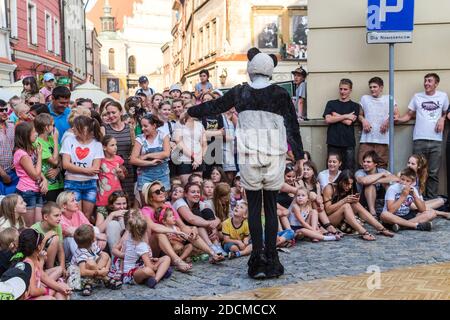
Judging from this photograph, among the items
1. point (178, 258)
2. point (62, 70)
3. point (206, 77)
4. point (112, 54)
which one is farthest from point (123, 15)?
point (178, 258)

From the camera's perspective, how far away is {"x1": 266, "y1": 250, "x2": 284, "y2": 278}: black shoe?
18.6 feet

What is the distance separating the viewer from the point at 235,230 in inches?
267

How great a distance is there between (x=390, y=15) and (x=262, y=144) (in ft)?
13.7

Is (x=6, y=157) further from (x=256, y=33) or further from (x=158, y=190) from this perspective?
(x=256, y=33)

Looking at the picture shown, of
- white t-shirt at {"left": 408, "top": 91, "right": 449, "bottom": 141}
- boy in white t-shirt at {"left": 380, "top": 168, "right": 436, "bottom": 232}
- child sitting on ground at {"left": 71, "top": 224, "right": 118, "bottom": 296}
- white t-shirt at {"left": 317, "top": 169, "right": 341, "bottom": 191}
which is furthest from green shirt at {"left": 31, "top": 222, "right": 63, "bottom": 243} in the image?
white t-shirt at {"left": 408, "top": 91, "right": 449, "bottom": 141}

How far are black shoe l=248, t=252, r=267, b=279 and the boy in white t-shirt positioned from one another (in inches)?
105

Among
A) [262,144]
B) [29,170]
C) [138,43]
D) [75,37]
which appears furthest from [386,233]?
[138,43]

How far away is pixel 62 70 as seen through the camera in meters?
29.3

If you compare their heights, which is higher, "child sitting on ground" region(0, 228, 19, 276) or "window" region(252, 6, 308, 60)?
"window" region(252, 6, 308, 60)

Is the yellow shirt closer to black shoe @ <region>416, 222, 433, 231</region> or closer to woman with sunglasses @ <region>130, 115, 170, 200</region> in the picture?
woman with sunglasses @ <region>130, 115, 170, 200</region>

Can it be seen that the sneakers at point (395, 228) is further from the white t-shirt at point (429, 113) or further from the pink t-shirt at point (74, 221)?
the pink t-shirt at point (74, 221)

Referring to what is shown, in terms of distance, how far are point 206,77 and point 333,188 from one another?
16.5 feet
